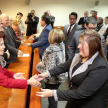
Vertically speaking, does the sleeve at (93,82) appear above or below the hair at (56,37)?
below

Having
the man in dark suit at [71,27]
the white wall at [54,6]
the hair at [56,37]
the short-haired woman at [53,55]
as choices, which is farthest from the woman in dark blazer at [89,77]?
the white wall at [54,6]

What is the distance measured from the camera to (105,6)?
9.73 meters

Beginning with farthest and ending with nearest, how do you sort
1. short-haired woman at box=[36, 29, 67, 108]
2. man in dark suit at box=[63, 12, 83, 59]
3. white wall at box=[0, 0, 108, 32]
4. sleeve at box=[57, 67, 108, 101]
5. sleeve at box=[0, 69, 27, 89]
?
1. white wall at box=[0, 0, 108, 32]
2. man in dark suit at box=[63, 12, 83, 59]
3. short-haired woman at box=[36, 29, 67, 108]
4. sleeve at box=[0, 69, 27, 89]
5. sleeve at box=[57, 67, 108, 101]

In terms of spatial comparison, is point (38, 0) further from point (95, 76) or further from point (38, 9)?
point (95, 76)

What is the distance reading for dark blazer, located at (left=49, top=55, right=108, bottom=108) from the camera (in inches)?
45.6

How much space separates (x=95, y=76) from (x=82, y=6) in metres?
9.55

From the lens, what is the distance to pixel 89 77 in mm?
1169

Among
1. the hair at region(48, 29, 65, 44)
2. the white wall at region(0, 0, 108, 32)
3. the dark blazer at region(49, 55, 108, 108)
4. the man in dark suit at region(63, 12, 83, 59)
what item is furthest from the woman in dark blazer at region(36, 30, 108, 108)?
the white wall at region(0, 0, 108, 32)

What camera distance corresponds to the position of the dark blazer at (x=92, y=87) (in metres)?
1.16

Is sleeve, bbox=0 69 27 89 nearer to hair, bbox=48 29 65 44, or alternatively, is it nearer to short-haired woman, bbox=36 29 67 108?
short-haired woman, bbox=36 29 67 108

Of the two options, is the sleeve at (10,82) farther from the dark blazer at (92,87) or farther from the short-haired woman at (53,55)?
the short-haired woman at (53,55)

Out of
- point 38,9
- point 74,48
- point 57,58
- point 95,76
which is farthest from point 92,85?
point 38,9

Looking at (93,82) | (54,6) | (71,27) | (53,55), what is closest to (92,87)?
(93,82)

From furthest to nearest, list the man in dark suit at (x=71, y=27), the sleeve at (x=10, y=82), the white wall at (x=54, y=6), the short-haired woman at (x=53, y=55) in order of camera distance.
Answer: the white wall at (x=54, y=6), the man in dark suit at (x=71, y=27), the short-haired woman at (x=53, y=55), the sleeve at (x=10, y=82)
